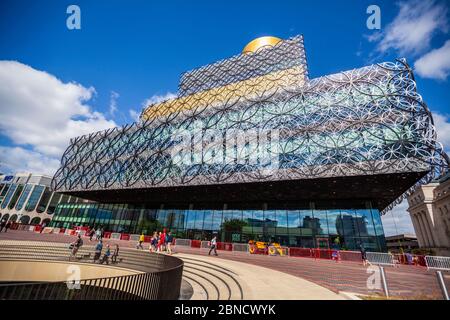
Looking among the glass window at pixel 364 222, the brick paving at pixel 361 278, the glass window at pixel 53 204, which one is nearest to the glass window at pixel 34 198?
the glass window at pixel 53 204

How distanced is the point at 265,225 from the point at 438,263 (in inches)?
737

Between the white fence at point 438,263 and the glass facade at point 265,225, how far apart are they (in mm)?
10630

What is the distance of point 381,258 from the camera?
1697 cm

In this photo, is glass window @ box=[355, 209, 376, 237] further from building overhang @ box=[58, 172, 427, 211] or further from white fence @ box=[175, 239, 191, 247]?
white fence @ box=[175, 239, 191, 247]

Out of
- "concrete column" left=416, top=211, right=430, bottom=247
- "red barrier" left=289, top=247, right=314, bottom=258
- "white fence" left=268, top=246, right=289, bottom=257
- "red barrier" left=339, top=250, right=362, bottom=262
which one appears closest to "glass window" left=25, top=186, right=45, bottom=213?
"white fence" left=268, top=246, right=289, bottom=257

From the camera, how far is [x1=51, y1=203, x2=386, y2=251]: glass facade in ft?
86.8

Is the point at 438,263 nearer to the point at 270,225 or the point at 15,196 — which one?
the point at 270,225

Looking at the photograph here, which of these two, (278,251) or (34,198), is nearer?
(278,251)

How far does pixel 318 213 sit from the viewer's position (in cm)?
2925

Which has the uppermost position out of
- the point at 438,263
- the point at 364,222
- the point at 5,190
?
the point at 5,190

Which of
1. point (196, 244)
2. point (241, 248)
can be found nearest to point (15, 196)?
point (196, 244)

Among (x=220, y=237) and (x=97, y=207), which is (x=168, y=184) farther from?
(x=97, y=207)

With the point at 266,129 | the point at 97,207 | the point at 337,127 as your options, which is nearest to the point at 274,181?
the point at 266,129

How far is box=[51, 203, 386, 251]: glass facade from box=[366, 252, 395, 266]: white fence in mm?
9233
